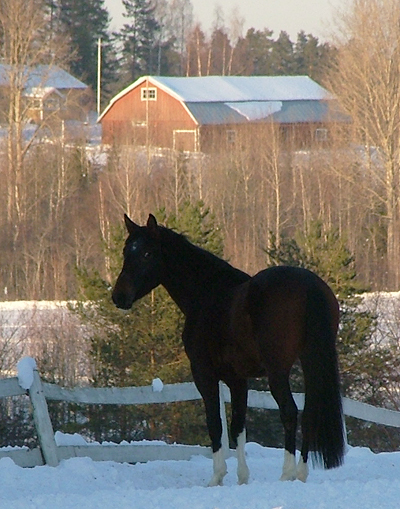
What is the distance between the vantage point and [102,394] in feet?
23.5

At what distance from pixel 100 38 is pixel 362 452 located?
56899mm

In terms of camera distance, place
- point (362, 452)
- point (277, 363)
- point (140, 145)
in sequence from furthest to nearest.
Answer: point (140, 145) → point (362, 452) → point (277, 363)

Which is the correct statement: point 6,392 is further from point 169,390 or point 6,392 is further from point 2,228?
point 2,228

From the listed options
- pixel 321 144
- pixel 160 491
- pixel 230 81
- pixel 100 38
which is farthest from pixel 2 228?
pixel 160 491

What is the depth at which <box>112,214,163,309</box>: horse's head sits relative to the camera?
6199 mm

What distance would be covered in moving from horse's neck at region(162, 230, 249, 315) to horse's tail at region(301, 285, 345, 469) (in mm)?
816

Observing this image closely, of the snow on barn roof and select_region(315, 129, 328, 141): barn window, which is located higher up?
the snow on barn roof

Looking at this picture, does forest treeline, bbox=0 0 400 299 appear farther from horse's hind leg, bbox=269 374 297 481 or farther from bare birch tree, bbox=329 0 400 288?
horse's hind leg, bbox=269 374 297 481

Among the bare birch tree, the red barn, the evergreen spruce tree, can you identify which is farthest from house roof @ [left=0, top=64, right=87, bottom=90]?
the evergreen spruce tree

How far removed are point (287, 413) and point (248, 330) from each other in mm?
568

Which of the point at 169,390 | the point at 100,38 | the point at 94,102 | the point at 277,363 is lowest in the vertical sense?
the point at 169,390

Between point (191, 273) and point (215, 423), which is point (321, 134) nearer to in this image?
point (191, 273)

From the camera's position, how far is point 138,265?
6254mm

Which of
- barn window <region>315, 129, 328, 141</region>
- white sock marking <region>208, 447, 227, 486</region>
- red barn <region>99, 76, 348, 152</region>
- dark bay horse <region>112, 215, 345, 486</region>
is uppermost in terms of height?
red barn <region>99, 76, 348, 152</region>
